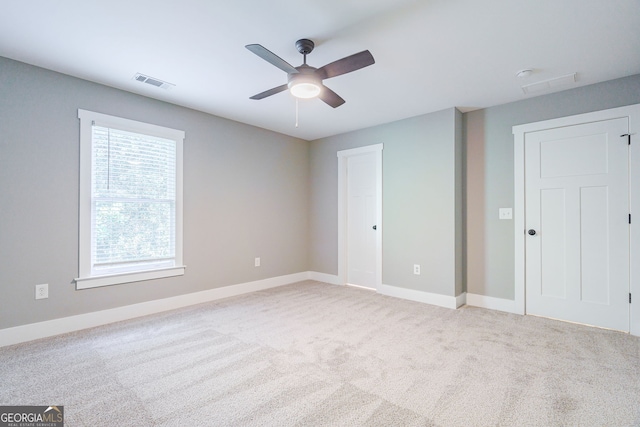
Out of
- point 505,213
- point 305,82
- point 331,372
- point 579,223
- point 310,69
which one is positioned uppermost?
point 310,69

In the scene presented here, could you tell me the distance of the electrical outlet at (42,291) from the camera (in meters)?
2.71

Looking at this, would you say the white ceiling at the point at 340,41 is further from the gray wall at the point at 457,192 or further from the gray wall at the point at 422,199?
the gray wall at the point at 422,199

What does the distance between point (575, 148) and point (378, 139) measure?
90.6 inches

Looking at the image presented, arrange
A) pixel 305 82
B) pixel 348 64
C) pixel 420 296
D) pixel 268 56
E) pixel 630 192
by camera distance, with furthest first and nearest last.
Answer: pixel 420 296 < pixel 630 192 < pixel 305 82 < pixel 348 64 < pixel 268 56

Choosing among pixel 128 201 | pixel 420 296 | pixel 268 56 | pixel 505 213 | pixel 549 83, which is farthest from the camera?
pixel 420 296

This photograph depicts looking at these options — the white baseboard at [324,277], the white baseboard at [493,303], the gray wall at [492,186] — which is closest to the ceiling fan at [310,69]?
the gray wall at [492,186]

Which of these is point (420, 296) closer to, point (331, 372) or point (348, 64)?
point (331, 372)

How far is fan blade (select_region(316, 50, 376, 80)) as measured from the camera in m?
1.93

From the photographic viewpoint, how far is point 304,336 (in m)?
2.77

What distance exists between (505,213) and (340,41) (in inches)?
110

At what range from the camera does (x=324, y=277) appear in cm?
513

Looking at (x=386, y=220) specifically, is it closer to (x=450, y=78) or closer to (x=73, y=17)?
(x=450, y=78)

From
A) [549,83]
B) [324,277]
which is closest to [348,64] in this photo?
[549,83]

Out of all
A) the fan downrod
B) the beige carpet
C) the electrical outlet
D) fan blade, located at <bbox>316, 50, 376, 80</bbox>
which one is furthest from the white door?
the electrical outlet
